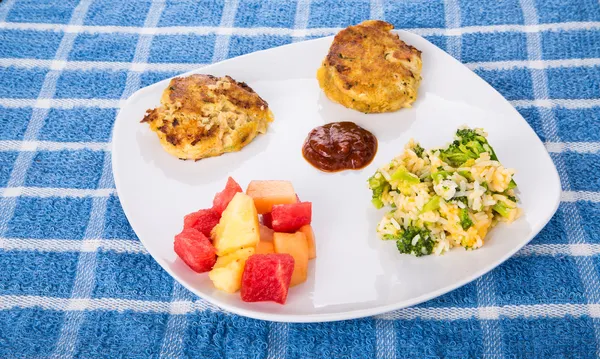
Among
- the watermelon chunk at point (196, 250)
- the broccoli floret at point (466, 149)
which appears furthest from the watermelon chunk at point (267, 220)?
the broccoli floret at point (466, 149)

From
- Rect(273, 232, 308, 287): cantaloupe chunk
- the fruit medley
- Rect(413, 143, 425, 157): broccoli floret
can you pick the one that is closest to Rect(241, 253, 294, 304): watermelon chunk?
the fruit medley

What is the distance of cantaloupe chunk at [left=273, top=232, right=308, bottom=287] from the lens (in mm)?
3133

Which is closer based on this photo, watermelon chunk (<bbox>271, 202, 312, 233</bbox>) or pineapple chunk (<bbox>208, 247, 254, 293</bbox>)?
pineapple chunk (<bbox>208, 247, 254, 293</bbox>)

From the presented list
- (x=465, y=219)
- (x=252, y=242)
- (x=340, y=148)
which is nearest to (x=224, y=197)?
(x=252, y=242)

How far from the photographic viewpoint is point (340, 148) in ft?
12.3

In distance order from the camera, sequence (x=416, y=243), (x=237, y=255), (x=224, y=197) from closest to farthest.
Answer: (x=237, y=255), (x=416, y=243), (x=224, y=197)

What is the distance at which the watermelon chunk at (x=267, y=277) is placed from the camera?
2.96 meters

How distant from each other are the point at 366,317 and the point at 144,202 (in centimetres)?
141

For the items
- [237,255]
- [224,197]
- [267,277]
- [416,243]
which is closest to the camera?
[267,277]

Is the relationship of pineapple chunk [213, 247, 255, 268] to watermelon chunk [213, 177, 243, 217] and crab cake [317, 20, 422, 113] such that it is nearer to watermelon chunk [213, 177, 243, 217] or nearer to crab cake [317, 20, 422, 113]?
watermelon chunk [213, 177, 243, 217]

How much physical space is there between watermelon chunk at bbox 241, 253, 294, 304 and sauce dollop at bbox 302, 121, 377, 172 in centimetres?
91

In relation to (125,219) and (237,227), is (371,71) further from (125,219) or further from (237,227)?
(125,219)

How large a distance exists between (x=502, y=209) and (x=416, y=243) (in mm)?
482

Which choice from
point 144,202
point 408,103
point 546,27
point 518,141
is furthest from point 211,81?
point 546,27
